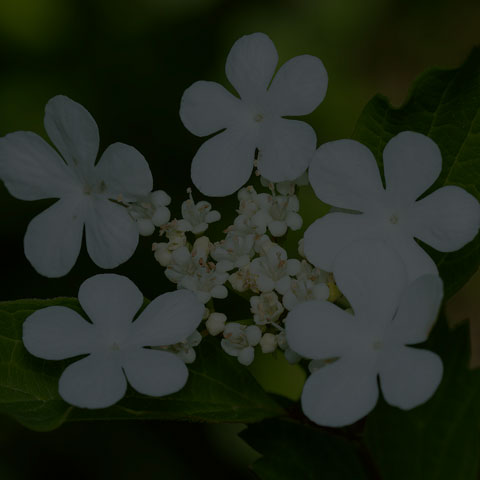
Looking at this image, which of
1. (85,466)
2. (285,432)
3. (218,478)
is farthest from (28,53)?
(285,432)

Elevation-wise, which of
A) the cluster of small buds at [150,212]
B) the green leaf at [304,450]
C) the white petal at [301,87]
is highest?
the white petal at [301,87]

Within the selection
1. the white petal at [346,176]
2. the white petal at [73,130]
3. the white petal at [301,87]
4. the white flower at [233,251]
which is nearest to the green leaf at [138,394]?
the white flower at [233,251]

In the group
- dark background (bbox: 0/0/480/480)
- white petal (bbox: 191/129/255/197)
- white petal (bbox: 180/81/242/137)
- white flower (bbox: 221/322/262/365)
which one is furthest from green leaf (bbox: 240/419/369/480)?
dark background (bbox: 0/0/480/480)

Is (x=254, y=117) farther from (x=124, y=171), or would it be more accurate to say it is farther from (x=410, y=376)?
(x=410, y=376)

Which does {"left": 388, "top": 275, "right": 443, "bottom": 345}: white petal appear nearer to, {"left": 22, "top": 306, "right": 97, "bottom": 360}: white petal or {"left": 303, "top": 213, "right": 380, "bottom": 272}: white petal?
{"left": 303, "top": 213, "right": 380, "bottom": 272}: white petal

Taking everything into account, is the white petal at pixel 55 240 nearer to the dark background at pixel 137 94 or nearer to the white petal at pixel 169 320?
the white petal at pixel 169 320

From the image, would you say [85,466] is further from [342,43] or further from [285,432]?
[342,43]

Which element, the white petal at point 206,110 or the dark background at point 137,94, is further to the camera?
the dark background at point 137,94
